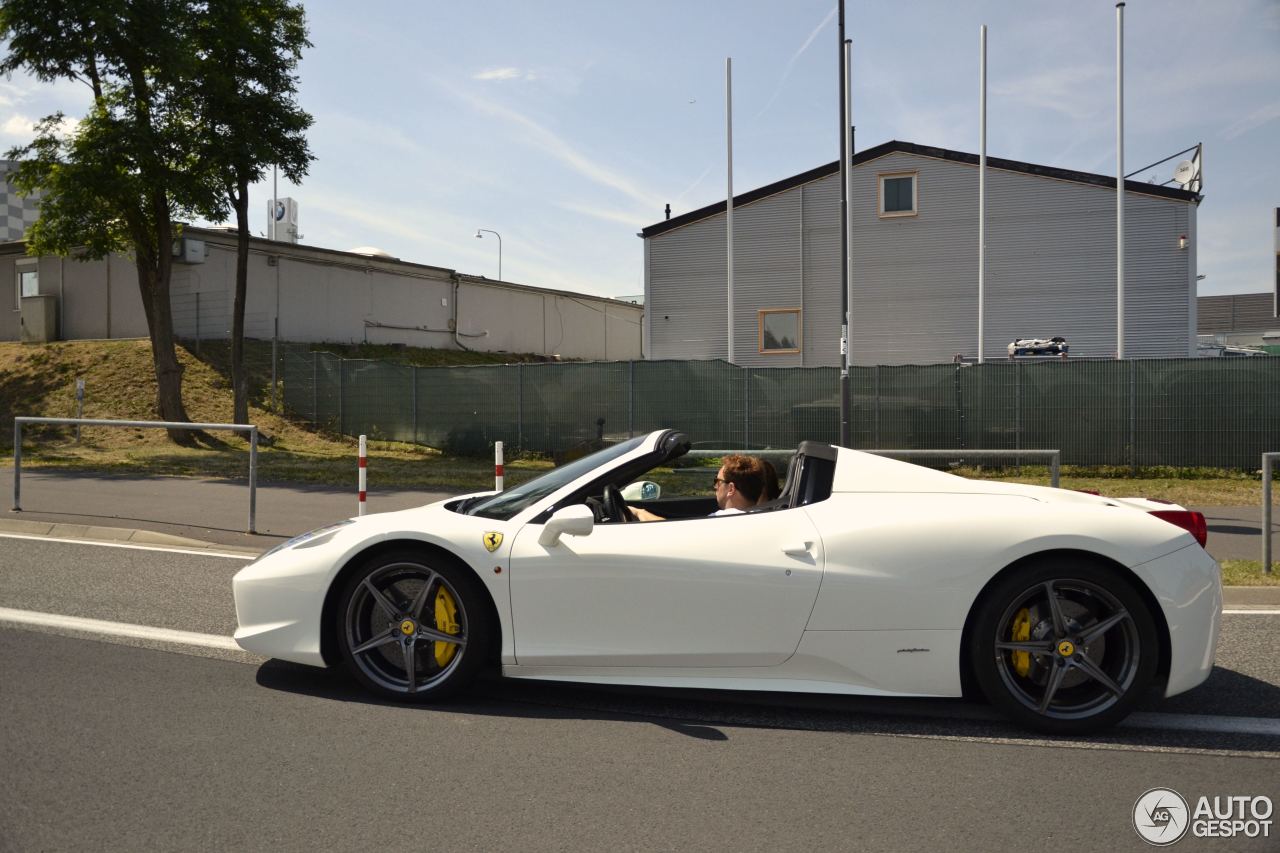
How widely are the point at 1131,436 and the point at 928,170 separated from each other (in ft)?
43.6

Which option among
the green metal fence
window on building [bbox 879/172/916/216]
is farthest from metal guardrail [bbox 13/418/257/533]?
window on building [bbox 879/172/916/216]

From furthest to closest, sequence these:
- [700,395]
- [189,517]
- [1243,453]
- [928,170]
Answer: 1. [928,170]
2. [700,395]
3. [1243,453]
4. [189,517]

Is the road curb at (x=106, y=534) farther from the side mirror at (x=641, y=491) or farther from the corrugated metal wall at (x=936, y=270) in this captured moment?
the corrugated metal wall at (x=936, y=270)

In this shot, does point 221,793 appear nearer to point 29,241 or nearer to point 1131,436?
point 1131,436

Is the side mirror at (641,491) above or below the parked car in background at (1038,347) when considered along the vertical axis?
below

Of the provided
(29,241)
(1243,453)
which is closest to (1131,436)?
(1243,453)

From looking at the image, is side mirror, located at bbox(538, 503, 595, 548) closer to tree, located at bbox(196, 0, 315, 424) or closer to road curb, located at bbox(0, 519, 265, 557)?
road curb, located at bbox(0, 519, 265, 557)

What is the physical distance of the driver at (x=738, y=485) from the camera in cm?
498

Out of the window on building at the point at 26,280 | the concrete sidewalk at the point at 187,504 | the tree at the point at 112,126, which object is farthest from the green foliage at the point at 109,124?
the window on building at the point at 26,280

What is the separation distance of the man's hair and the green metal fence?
1164cm

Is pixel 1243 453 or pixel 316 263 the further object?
pixel 316 263

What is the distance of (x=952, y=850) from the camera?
122 inches

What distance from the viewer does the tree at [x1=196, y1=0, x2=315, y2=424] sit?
2170 centimetres

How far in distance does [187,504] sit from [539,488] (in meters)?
9.17
